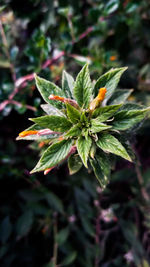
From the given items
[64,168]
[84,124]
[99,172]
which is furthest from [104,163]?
[64,168]

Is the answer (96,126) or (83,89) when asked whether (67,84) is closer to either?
(83,89)

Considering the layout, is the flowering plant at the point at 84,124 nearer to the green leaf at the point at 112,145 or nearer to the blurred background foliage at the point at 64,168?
the green leaf at the point at 112,145

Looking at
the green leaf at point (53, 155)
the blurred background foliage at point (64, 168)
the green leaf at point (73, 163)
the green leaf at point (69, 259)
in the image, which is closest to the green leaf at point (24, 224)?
the blurred background foliage at point (64, 168)

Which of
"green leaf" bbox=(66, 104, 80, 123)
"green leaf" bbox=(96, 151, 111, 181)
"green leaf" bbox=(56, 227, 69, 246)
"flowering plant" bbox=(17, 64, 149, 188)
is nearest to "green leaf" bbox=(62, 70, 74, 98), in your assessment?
"flowering plant" bbox=(17, 64, 149, 188)

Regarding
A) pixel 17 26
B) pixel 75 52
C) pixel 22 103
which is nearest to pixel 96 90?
pixel 22 103

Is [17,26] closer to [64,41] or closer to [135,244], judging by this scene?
[64,41]
